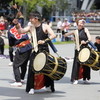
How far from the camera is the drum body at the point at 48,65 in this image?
790 cm

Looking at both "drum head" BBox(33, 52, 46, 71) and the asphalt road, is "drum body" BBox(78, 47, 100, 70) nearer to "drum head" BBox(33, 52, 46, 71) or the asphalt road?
the asphalt road

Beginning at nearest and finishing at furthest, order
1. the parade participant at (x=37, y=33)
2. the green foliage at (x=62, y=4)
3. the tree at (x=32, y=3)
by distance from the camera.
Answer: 1. the parade participant at (x=37, y=33)
2. the tree at (x=32, y=3)
3. the green foliage at (x=62, y=4)

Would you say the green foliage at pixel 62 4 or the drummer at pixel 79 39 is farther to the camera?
the green foliage at pixel 62 4

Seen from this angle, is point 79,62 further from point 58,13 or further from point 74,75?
point 58,13

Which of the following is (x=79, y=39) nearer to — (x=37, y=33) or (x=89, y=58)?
(x=89, y=58)

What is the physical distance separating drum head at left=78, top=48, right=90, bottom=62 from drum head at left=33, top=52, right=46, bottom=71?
199 centimetres

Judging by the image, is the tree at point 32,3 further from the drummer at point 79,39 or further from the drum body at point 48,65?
the drum body at point 48,65

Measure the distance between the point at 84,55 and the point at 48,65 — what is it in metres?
2.20

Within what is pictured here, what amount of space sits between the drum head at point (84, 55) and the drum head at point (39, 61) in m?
1.99

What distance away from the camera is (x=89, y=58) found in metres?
9.75

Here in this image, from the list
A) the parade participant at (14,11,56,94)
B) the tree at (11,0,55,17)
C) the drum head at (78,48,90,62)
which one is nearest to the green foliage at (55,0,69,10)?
the tree at (11,0,55,17)

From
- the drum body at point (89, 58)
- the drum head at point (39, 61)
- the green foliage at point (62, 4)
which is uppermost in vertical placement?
the green foliage at point (62, 4)

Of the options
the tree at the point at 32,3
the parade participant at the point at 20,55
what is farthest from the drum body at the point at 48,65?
the tree at the point at 32,3

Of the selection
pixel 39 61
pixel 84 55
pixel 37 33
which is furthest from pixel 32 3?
pixel 39 61
